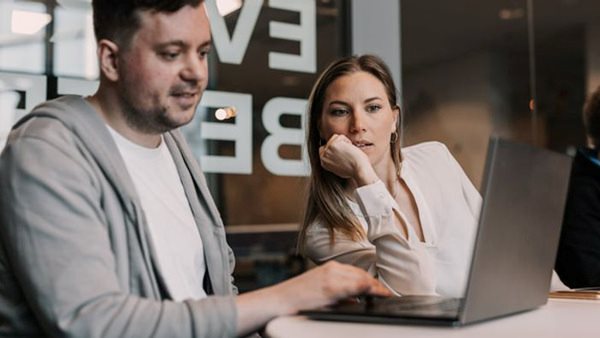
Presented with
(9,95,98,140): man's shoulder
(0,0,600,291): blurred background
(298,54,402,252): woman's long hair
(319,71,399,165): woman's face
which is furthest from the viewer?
(0,0,600,291): blurred background

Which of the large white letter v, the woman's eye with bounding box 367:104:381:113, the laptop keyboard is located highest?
the large white letter v

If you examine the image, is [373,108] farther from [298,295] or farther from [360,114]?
[298,295]

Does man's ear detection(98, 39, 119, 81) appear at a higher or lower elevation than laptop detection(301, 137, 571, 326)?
higher

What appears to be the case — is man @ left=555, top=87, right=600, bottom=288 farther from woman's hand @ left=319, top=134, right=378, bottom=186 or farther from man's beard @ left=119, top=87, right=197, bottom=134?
man's beard @ left=119, top=87, right=197, bottom=134

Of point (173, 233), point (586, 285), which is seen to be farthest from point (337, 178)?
point (586, 285)

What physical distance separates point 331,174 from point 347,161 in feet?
0.83

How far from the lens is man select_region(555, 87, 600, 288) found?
2.54 meters

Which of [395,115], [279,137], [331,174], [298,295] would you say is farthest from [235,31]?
[298,295]

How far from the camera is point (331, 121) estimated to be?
2275mm

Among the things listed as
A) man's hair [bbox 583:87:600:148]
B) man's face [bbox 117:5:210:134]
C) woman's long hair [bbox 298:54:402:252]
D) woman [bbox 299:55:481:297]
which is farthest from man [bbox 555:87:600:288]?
man's face [bbox 117:5:210:134]

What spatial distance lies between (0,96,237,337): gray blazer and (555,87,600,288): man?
1622 mm

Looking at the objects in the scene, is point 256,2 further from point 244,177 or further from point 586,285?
point 586,285

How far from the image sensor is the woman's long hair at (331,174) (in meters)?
2.13

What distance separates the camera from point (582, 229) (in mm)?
2598
